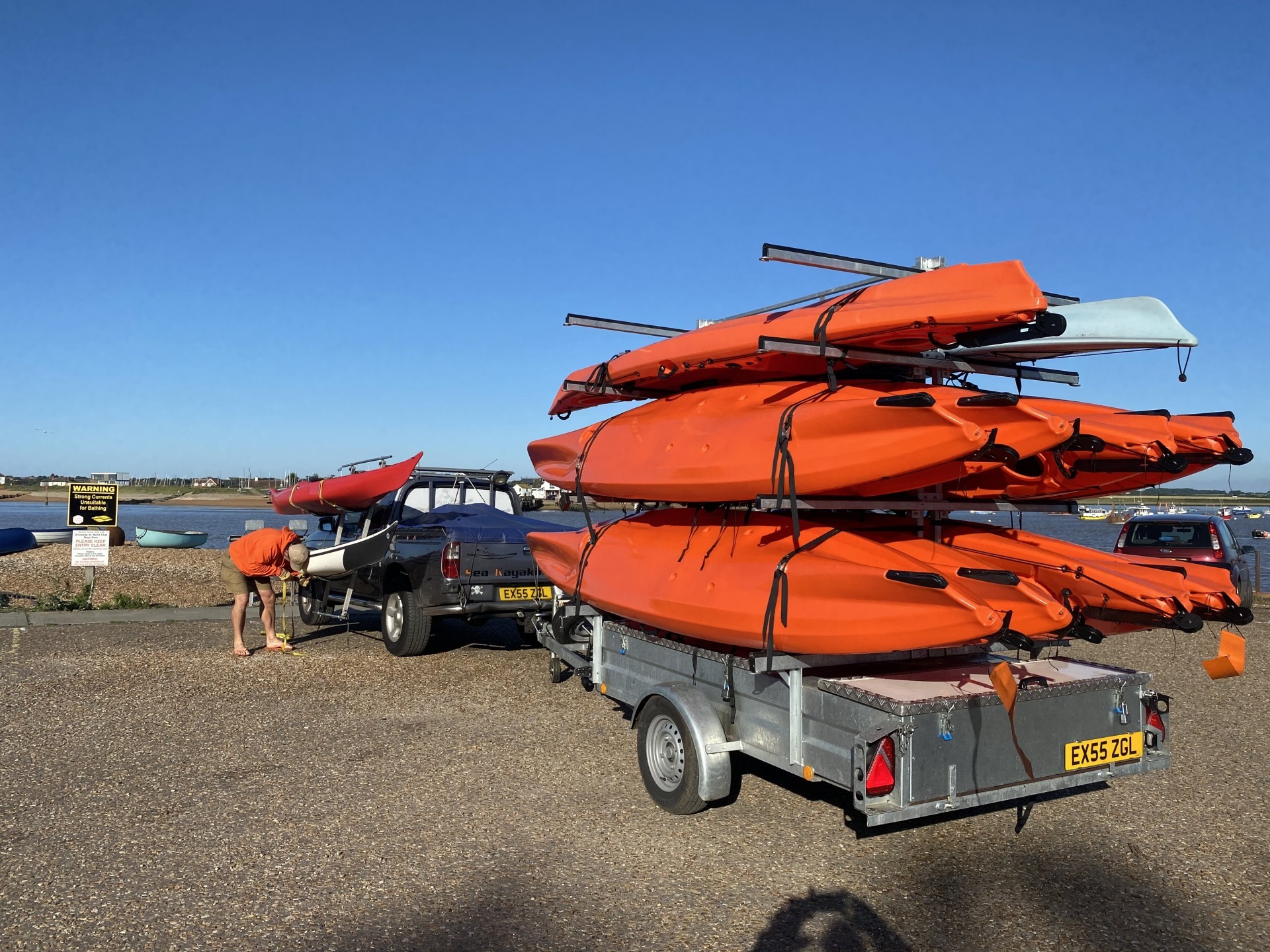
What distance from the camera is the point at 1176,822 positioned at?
17.2 ft

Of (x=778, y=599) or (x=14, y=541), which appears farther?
(x=14, y=541)

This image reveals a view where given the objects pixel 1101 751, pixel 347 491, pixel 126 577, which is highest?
pixel 347 491

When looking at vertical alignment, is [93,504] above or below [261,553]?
above

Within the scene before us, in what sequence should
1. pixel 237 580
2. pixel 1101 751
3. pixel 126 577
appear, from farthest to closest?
pixel 126 577, pixel 237 580, pixel 1101 751

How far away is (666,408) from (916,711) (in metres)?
3.02

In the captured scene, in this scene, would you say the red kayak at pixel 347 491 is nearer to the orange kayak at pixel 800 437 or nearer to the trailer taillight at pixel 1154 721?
the orange kayak at pixel 800 437

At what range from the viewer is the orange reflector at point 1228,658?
3.93 metres

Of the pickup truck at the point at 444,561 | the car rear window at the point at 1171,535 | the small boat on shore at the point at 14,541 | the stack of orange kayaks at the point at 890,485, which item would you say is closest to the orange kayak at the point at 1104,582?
the stack of orange kayaks at the point at 890,485

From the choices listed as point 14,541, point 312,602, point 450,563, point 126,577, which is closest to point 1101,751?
point 450,563

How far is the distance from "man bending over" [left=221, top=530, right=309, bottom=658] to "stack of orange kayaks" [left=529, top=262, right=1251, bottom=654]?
216 inches

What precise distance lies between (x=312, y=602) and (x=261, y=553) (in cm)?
235

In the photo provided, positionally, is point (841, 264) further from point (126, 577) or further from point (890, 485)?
point (126, 577)

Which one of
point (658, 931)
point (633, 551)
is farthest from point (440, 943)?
point (633, 551)

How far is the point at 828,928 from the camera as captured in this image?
12.9ft
